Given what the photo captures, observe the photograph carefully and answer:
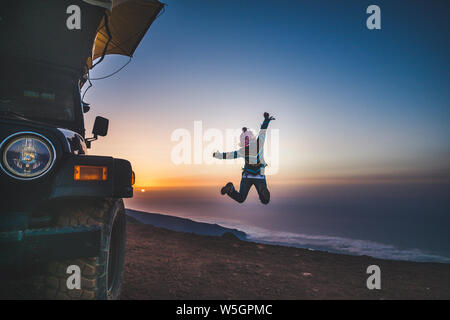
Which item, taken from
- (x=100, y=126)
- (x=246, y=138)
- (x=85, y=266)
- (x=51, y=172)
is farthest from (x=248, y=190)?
(x=51, y=172)

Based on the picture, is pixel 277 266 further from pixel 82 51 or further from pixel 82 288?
pixel 82 51

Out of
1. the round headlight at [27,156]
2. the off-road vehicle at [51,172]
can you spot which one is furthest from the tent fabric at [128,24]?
the round headlight at [27,156]

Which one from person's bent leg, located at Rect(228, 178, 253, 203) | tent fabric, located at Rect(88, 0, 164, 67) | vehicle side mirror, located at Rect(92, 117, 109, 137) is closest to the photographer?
vehicle side mirror, located at Rect(92, 117, 109, 137)

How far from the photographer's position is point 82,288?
2430 millimetres

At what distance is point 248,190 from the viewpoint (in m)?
7.46

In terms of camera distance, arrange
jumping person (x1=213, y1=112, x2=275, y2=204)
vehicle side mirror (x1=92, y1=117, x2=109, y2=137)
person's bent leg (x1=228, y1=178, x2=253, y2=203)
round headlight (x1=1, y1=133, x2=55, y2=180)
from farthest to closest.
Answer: person's bent leg (x1=228, y1=178, x2=253, y2=203) → jumping person (x1=213, y1=112, x2=275, y2=204) → vehicle side mirror (x1=92, y1=117, x2=109, y2=137) → round headlight (x1=1, y1=133, x2=55, y2=180)

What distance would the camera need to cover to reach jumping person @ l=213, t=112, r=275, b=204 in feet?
22.3

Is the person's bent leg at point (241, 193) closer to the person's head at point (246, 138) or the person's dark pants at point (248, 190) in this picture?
the person's dark pants at point (248, 190)

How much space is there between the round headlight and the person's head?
16.3ft

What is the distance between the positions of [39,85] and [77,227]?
219 centimetres

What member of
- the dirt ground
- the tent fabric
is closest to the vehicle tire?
the dirt ground

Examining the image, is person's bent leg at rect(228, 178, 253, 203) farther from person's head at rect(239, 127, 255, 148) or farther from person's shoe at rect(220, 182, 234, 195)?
person's head at rect(239, 127, 255, 148)

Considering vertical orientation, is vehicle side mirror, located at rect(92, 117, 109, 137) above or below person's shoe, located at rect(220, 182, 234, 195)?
above
